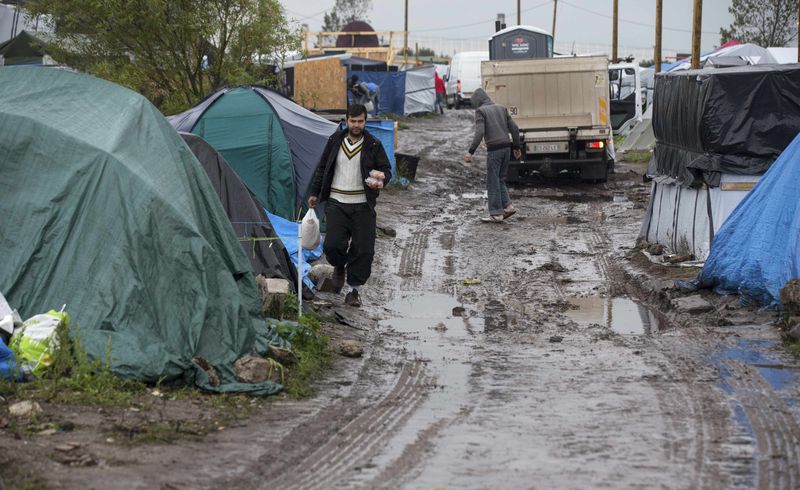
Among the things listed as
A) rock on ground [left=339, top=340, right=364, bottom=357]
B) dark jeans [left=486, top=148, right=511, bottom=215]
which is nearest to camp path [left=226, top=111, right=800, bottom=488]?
rock on ground [left=339, top=340, right=364, bottom=357]

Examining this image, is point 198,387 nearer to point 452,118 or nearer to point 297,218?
point 297,218

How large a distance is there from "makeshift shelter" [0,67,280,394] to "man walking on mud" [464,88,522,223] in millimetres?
8854

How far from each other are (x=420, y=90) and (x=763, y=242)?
32690 millimetres

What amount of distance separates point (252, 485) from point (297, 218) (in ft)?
29.9

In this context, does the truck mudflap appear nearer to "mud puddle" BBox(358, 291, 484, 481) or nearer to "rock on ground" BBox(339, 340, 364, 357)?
"mud puddle" BBox(358, 291, 484, 481)

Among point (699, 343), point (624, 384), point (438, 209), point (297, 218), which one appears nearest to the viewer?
point (624, 384)

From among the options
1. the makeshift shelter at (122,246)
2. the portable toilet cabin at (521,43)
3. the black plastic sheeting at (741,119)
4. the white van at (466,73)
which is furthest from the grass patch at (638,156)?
the white van at (466,73)

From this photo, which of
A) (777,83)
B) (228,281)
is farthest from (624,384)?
(777,83)

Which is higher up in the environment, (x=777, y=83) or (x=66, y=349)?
(x=777, y=83)

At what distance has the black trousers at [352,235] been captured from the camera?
10281 millimetres

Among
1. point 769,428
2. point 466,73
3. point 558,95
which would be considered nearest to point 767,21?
point 466,73

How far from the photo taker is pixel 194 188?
8227 millimetres

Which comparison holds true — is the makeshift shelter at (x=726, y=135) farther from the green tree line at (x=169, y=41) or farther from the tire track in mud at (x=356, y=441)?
the green tree line at (x=169, y=41)

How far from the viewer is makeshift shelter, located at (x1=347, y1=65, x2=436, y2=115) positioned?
40028 mm
